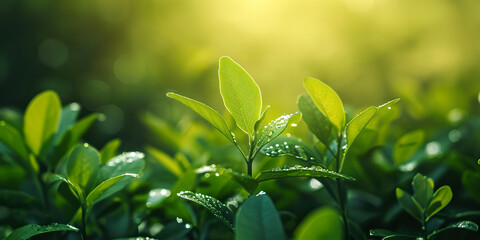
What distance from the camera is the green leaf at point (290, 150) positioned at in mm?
876

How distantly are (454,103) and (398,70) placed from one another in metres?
2.57

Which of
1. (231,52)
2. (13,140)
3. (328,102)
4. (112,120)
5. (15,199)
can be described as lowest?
(112,120)

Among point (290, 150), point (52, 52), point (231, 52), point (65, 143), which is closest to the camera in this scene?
point (290, 150)

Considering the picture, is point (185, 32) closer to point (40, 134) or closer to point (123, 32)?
point (123, 32)

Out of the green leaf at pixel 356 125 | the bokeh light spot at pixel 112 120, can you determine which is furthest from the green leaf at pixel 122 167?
the bokeh light spot at pixel 112 120

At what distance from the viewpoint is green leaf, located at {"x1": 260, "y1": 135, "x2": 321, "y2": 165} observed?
2.88 ft

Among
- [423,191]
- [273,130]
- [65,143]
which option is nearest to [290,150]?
[273,130]

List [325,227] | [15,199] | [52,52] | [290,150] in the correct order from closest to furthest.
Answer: [325,227] → [290,150] → [15,199] → [52,52]

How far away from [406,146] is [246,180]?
23.9 inches

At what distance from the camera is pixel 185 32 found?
3607 millimetres

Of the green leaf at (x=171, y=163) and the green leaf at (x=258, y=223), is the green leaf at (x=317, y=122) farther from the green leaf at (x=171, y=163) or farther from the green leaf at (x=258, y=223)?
the green leaf at (x=171, y=163)

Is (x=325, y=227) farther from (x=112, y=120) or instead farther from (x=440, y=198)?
(x=112, y=120)

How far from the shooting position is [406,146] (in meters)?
1.19

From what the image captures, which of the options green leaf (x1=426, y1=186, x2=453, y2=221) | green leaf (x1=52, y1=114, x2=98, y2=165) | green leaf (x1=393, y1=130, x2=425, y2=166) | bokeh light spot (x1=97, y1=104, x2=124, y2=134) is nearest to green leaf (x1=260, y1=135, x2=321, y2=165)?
green leaf (x1=426, y1=186, x2=453, y2=221)
